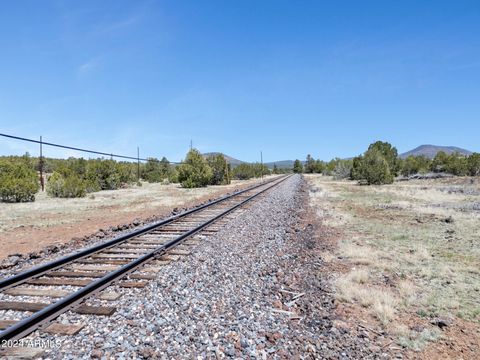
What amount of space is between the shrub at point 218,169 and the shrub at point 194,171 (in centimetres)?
483

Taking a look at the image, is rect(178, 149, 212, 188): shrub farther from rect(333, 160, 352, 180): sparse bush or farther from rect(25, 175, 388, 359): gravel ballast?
rect(333, 160, 352, 180): sparse bush

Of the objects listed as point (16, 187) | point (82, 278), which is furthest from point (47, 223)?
point (16, 187)

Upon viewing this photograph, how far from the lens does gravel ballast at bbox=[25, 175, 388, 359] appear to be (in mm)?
4160

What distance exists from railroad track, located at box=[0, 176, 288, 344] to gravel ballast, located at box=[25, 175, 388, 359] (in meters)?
0.21

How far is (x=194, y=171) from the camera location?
142 feet

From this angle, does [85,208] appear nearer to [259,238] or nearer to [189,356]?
[259,238]

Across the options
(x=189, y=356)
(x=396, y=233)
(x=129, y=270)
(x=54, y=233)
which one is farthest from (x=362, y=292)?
(x=54, y=233)

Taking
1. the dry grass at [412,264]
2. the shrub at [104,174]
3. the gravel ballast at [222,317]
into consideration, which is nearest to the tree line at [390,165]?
the dry grass at [412,264]

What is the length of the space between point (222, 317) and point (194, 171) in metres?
38.8

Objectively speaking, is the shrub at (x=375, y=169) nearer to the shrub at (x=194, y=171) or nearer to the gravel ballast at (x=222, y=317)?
the shrub at (x=194, y=171)

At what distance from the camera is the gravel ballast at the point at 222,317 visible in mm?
4160

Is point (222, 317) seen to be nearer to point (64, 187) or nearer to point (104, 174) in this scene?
Result: point (64, 187)

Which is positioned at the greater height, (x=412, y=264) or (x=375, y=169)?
(x=375, y=169)

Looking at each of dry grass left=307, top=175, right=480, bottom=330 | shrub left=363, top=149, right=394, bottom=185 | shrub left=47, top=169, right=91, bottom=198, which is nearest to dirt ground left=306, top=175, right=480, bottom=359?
dry grass left=307, top=175, right=480, bottom=330
